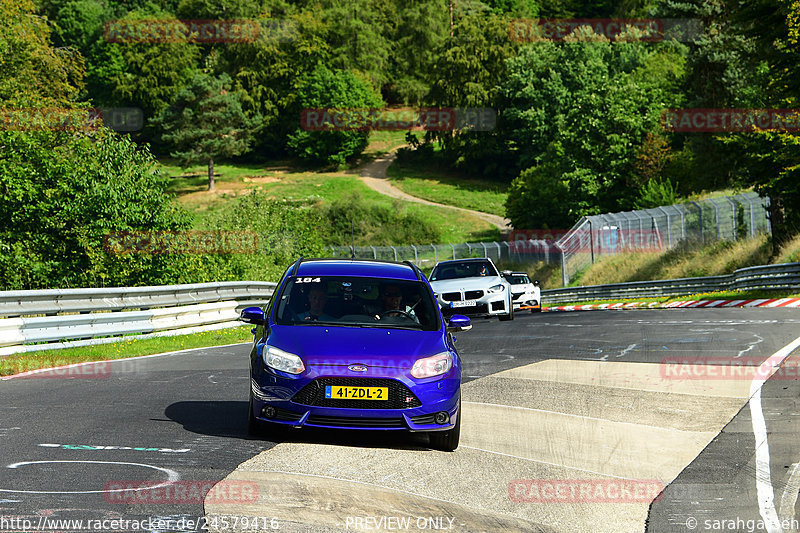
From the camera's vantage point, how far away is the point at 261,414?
7.82m

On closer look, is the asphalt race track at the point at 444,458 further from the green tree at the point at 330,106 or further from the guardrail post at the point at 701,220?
the green tree at the point at 330,106

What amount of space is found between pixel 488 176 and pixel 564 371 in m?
90.4

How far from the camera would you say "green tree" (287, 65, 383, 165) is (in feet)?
347

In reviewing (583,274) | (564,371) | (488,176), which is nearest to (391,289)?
(564,371)

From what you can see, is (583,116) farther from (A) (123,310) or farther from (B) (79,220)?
(A) (123,310)

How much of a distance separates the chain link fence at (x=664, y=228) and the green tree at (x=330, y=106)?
59.0 meters

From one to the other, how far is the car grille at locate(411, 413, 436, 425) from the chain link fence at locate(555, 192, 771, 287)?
27992mm

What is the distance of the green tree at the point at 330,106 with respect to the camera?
106 m

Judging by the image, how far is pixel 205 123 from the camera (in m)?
101

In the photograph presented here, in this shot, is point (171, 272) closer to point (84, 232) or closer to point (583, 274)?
point (84, 232)
